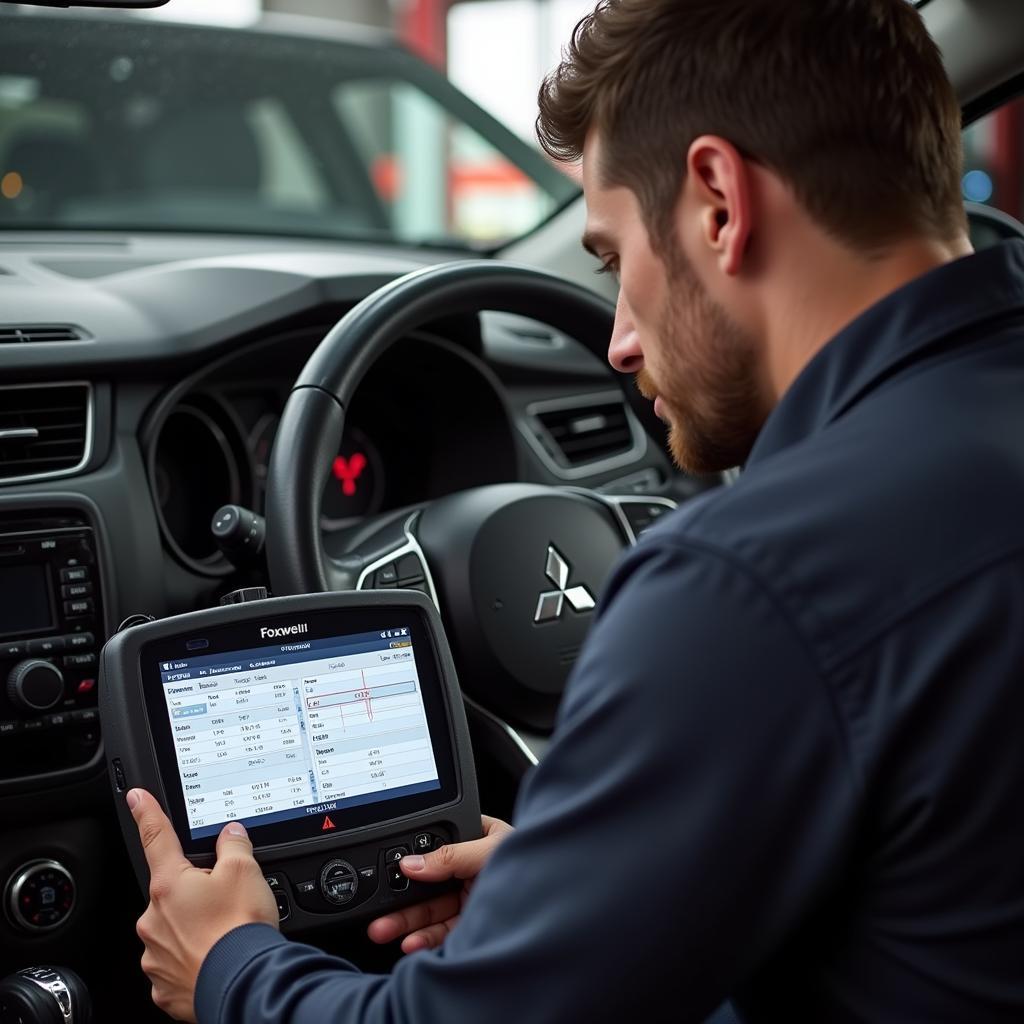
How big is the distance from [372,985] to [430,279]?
37.1 inches

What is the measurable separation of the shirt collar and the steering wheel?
0.72 meters

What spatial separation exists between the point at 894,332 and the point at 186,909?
0.70 meters

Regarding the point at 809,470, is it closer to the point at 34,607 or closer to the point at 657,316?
the point at 657,316

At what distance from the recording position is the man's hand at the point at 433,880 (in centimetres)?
139

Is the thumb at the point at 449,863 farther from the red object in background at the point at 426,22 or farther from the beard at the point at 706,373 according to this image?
the red object in background at the point at 426,22

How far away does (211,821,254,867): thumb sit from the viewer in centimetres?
124

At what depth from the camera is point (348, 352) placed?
1.65 metres

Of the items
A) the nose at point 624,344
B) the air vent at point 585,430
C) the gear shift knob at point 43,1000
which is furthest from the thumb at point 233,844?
the air vent at point 585,430

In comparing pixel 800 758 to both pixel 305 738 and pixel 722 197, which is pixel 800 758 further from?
pixel 305 738

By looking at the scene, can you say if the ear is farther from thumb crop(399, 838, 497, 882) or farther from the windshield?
the windshield

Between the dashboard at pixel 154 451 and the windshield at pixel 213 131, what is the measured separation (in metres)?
0.33

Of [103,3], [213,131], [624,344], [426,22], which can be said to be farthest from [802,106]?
[426,22]

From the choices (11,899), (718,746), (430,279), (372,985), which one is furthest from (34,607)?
(718,746)

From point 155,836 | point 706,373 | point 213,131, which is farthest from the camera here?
point 213,131
